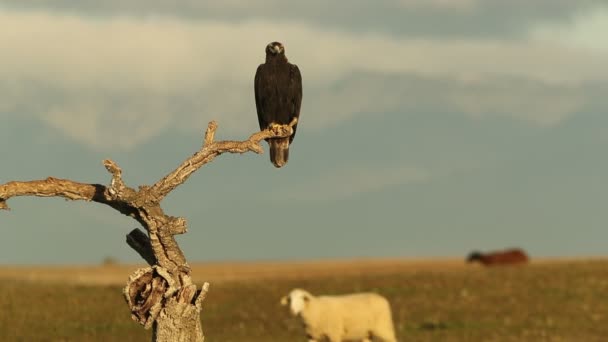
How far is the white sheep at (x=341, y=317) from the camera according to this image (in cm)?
1962

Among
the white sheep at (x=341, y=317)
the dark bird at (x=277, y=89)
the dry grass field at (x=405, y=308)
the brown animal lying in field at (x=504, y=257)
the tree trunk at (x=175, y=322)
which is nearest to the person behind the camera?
the tree trunk at (x=175, y=322)

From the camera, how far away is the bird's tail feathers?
54.1 ft

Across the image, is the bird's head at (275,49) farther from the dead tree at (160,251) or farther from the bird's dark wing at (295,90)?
the dead tree at (160,251)

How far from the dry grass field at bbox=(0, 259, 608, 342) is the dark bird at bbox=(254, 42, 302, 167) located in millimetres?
6639

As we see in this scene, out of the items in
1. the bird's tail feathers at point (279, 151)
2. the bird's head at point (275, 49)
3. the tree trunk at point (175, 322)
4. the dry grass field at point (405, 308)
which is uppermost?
the bird's head at point (275, 49)

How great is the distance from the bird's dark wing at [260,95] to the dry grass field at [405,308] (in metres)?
6.42

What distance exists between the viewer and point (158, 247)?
1211cm

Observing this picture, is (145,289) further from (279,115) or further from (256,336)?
(256,336)

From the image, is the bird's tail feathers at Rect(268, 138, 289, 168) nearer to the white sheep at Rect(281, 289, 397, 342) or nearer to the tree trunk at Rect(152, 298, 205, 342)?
the white sheep at Rect(281, 289, 397, 342)

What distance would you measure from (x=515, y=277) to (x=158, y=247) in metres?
21.7

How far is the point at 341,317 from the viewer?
1970cm

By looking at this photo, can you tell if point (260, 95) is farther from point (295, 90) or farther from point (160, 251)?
point (160, 251)

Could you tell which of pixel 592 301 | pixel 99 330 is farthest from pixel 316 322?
pixel 592 301

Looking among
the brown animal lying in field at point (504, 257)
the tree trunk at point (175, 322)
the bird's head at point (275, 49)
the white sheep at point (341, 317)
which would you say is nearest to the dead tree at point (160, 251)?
the tree trunk at point (175, 322)
